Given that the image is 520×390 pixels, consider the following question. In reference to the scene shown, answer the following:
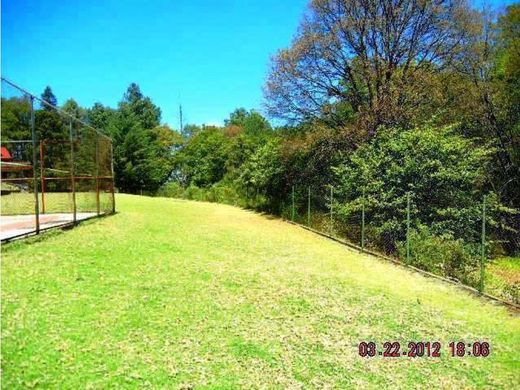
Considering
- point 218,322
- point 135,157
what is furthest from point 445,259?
point 135,157

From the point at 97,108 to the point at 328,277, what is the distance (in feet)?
193

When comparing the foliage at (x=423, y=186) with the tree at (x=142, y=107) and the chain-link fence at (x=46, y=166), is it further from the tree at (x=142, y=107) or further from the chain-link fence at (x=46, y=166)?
the tree at (x=142, y=107)

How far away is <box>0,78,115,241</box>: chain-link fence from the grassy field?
5.53 ft

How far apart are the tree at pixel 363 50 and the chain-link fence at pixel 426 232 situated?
537 centimetres

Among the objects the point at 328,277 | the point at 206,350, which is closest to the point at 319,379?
the point at 206,350

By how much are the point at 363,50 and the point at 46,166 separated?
499 inches

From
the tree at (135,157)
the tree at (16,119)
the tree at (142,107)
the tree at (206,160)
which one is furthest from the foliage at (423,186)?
the tree at (142,107)

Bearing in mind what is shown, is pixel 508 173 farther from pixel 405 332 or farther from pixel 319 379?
pixel 319 379

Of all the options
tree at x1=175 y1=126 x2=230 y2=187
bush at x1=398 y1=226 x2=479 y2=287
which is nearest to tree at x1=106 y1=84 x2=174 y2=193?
tree at x1=175 y1=126 x2=230 y2=187

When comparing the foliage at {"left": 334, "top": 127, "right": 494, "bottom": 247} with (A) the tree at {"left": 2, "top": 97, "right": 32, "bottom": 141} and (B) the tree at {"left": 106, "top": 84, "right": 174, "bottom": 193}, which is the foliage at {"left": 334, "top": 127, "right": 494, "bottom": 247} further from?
(B) the tree at {"left": 106, "top": 84, "right": 174, "bottom": 193}

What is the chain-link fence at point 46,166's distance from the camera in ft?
25.2

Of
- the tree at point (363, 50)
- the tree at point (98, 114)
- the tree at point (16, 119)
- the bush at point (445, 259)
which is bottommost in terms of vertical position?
the bush at point (445, 259)

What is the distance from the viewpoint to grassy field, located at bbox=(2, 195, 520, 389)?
406cm

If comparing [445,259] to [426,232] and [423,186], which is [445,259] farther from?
[423,186]
